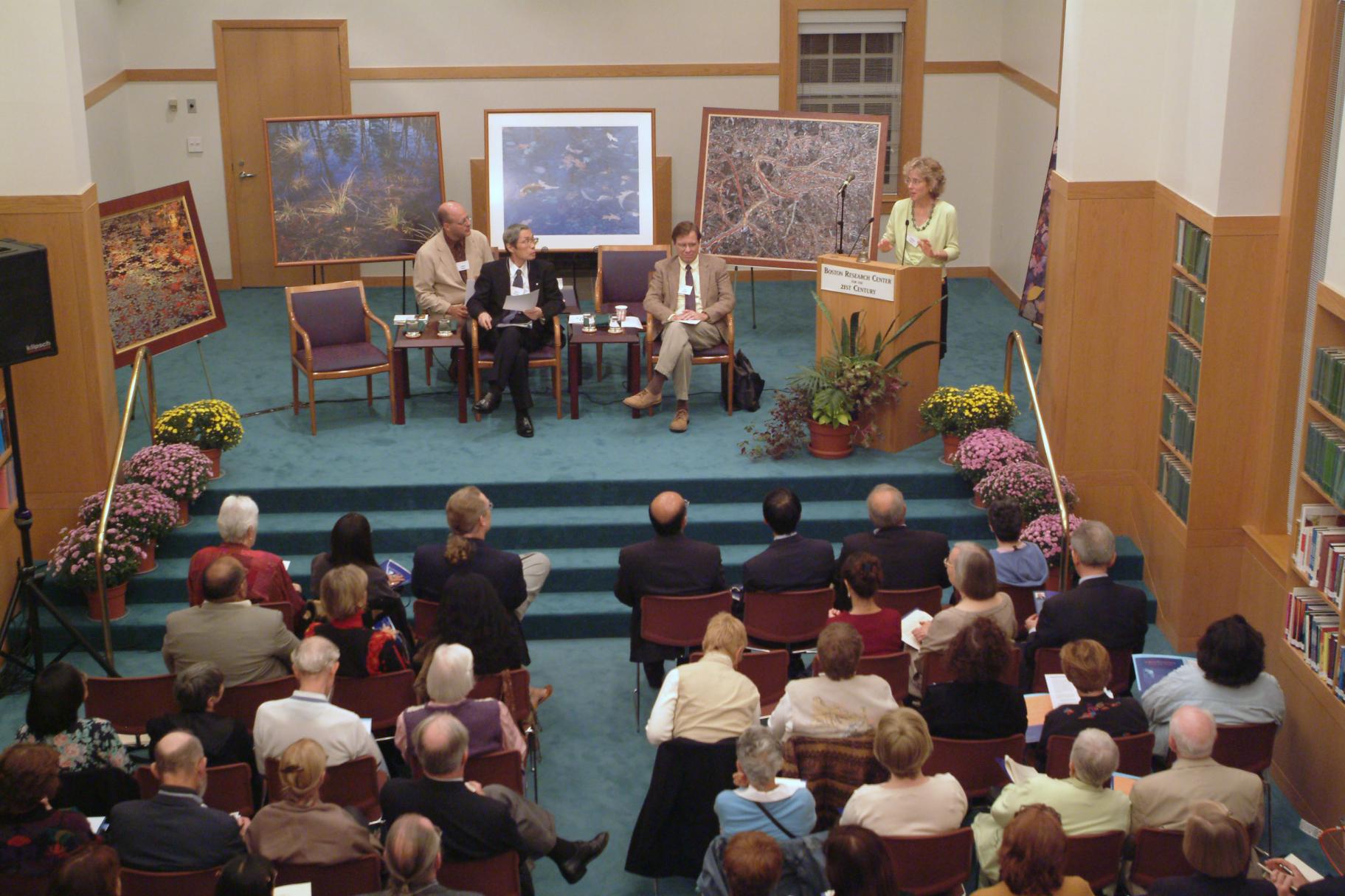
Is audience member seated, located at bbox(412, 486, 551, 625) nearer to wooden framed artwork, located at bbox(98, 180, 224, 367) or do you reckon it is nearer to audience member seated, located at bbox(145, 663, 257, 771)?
audience member seated, located at bbox(145, 663, 257, 771)

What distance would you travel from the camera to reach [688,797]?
5281 millimetres

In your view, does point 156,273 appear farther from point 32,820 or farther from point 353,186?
point 32,820

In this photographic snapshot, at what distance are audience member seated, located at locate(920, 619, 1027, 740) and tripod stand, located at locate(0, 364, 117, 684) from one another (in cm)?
381

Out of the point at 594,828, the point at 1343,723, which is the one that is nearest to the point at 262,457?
the point at 594,828

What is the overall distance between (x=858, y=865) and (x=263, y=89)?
9.75 metres

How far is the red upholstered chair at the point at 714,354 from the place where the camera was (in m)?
9.34

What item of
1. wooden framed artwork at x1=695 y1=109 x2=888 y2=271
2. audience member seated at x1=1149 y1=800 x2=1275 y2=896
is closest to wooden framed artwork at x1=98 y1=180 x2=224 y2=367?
wooden framed artwork at x1=695 y1=109 x2=888 y2=271

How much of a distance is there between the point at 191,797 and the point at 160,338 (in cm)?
509

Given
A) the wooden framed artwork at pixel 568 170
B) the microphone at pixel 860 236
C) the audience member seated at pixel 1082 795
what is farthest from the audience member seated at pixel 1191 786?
the wooden framed artwork at pixel 568 170

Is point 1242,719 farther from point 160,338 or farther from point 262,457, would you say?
point 160,338

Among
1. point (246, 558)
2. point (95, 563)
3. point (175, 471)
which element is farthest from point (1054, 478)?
point (95, 563)

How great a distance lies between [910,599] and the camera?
639cm

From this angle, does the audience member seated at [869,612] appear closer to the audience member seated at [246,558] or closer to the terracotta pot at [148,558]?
the audience member seated at [246,558]

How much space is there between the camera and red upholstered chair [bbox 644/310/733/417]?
9.34 meters
